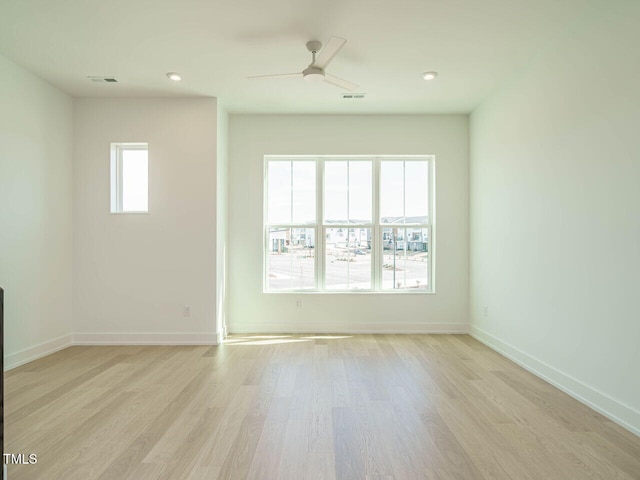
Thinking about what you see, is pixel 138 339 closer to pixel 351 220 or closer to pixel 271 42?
pixel 351 220

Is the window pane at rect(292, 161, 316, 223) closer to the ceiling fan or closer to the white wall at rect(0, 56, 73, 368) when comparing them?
the ceiling fan

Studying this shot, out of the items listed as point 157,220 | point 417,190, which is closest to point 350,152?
point 417,190

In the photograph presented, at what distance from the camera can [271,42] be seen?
308cm

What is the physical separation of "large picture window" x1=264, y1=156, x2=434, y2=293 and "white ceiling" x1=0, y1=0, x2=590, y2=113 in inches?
42.3

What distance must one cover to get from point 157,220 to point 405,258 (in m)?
3.32

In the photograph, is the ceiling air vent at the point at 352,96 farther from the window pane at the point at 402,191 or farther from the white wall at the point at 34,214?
the white wall at the point at 34,214

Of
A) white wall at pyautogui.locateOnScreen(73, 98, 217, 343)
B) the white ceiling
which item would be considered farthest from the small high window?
the white ceiling

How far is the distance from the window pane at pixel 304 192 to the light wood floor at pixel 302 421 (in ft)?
6.65

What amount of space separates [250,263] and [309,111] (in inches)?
87.3

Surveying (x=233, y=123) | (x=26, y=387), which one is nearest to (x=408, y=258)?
(x=233, y=123)

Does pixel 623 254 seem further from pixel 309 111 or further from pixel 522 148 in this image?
pixel 309 111

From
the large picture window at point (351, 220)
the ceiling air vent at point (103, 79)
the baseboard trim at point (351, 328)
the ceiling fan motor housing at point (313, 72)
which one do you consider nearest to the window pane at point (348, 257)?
the large picture window at point (351, 220)

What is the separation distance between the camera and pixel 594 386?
261 centimetres

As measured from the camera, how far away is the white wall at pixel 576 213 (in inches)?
93.3
